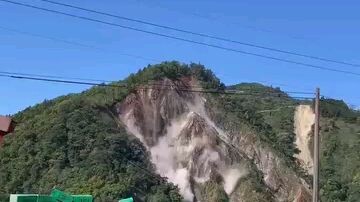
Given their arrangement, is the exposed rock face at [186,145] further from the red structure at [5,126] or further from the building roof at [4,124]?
the building roof at [4,124]

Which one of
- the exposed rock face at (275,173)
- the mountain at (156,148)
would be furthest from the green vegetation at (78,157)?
the exposed rock face at (275,173)

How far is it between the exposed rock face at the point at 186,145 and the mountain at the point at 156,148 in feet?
0.38

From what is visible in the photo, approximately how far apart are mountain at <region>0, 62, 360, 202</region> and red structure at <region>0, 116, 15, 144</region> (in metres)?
0.73

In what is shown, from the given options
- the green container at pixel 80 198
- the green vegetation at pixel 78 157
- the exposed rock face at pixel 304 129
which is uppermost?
the exposed rock face at pixel 304 129

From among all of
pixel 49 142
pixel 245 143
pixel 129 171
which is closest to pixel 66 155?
pixel 49 142

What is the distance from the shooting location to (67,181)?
198ft

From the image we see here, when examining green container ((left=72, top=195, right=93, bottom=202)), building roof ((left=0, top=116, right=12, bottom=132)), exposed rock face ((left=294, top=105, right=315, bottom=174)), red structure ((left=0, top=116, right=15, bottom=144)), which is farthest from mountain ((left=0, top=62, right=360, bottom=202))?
green container ((left=72, top=195, right=93, bottom=202))

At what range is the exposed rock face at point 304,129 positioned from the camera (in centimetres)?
10794

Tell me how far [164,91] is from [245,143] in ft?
39.7

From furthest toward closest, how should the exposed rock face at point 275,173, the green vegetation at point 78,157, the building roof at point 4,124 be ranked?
1. the exposed rock face at point 275,173
2. the building roof at point 4,124
3. the green vegetation at point 78,157

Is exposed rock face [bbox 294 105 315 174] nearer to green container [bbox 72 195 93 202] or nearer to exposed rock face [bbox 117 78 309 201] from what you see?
exposed rock face [bbox 117 78 309 201]

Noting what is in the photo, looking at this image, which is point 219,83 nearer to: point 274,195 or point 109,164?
point 274,195

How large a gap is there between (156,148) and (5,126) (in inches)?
710

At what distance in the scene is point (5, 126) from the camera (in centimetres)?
6425
